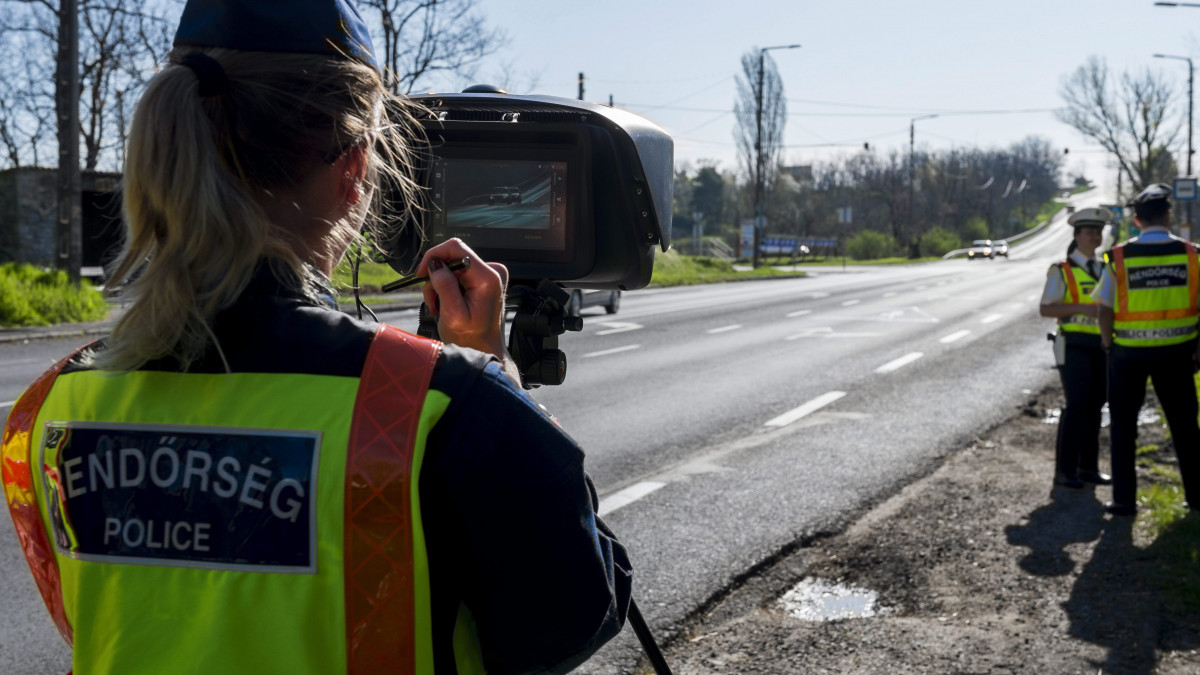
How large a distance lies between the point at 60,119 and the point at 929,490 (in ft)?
46.8

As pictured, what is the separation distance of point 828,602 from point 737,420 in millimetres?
4638

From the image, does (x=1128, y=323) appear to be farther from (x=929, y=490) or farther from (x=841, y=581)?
(x=841, y=581)

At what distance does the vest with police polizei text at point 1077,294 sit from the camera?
6.55m

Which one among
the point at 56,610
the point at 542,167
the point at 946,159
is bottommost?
the point at 56,610

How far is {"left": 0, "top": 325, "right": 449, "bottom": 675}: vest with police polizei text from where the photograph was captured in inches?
42.7

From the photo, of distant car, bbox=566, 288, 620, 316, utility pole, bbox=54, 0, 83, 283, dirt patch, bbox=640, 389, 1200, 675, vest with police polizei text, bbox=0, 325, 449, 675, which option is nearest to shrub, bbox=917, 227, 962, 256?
distant car, bbox=566, 288, 620, 316

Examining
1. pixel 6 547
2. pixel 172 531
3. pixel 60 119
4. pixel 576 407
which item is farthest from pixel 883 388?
pixel 60 119

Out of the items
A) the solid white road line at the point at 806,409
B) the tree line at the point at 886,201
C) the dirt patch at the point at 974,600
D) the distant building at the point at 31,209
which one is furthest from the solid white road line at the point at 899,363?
the tree line at the point at 886,201

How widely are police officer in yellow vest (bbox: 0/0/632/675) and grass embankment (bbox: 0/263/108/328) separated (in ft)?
50.9

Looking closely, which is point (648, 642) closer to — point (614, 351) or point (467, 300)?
point (467, 300)

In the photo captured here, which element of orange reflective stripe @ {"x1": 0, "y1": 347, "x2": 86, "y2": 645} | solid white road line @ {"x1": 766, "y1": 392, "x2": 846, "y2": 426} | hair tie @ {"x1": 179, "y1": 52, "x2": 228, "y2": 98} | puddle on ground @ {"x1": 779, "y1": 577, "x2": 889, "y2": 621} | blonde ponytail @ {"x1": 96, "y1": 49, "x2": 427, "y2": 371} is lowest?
puddle on ground @ {"x1": 779, "y1": 577, "x2": 889, "y2": 621}

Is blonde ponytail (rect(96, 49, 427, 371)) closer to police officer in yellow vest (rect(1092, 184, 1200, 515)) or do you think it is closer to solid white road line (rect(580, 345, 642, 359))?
police officer in yellow vest (rect(1092, 184, 1200, 515))

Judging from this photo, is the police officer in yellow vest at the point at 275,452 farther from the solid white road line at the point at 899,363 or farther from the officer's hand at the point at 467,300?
the solid white road line at the point at 899,363

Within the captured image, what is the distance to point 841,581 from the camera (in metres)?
4.73
